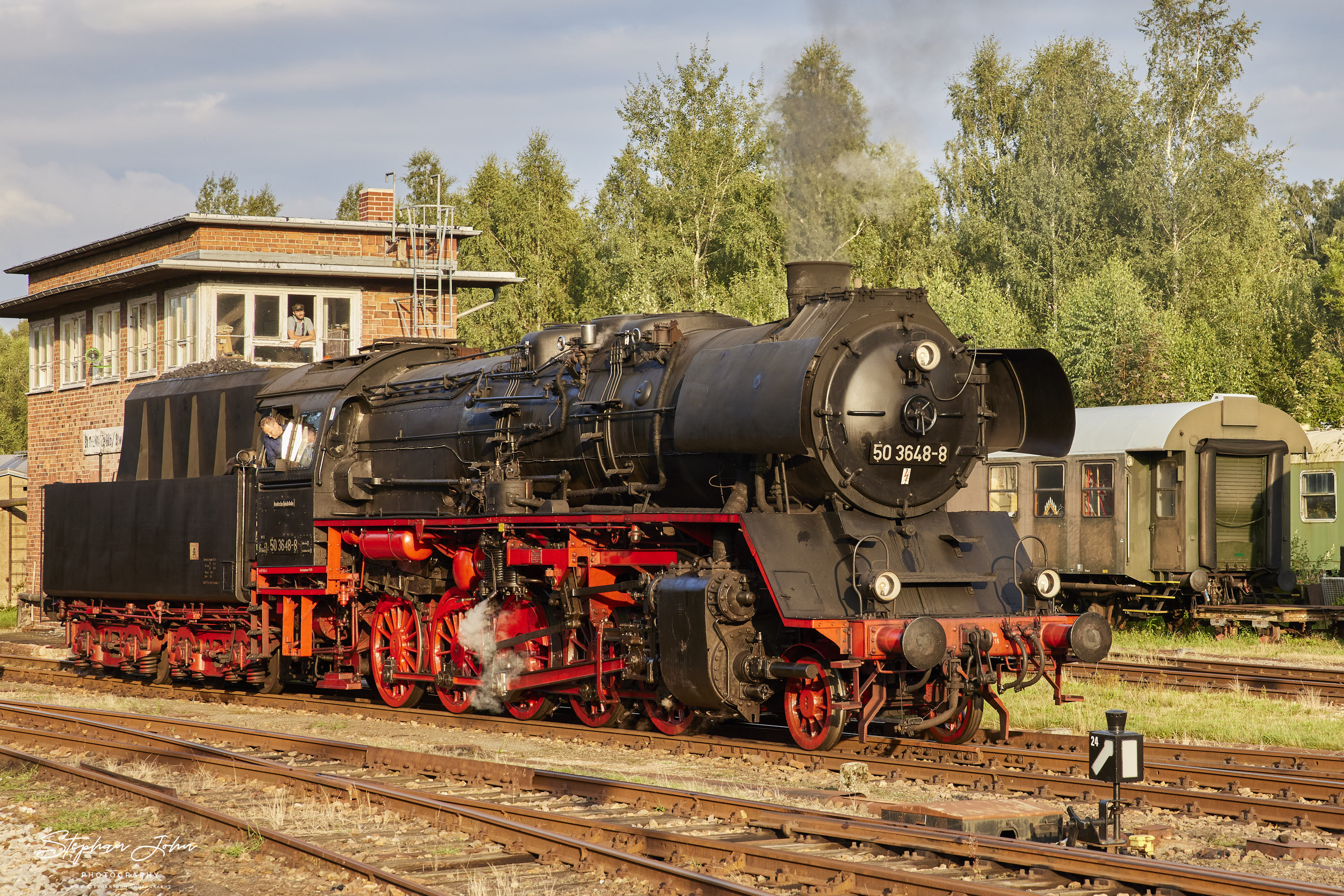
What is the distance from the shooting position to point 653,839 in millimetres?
6480

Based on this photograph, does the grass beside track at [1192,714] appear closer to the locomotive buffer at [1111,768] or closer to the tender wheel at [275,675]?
the locomotive buffer at [1111,768]

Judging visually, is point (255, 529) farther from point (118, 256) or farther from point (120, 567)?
point (118, 256)

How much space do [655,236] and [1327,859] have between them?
30.1m

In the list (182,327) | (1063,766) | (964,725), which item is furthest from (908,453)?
(182,327)

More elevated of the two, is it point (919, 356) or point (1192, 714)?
point (919, 356)

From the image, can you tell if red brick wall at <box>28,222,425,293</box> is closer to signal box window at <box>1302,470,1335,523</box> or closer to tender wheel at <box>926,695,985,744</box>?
signal box window at <box>1302,470,1335,523</box>

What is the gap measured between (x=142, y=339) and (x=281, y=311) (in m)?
3.32

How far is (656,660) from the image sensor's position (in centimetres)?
988

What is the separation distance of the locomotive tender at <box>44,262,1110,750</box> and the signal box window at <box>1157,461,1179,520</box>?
888cm

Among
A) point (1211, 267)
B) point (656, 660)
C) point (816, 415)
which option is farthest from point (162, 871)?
point (1211, 267)

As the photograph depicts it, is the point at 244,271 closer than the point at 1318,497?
No

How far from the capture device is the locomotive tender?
8992mm

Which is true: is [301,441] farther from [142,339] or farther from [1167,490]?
[142,339]

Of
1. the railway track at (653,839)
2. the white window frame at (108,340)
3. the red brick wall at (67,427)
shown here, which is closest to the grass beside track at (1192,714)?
the railway track at (653,839)
